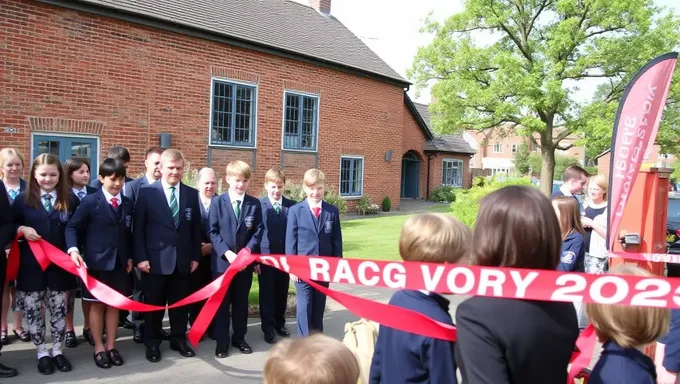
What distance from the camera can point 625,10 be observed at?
61.7 ft

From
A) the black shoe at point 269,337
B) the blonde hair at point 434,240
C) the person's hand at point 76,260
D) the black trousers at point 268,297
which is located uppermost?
the blonde hair at point 434,240

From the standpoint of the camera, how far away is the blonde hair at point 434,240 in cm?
243

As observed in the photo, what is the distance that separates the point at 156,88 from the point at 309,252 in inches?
395

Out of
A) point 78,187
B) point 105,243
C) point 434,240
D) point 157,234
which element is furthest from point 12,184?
point 434,240

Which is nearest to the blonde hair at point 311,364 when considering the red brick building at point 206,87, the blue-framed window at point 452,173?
the red brick building at point 206,87

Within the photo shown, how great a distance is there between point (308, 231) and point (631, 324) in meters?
3.77

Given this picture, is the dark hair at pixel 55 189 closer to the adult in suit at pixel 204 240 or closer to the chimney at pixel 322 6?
the adult in suit at pixel 204 240

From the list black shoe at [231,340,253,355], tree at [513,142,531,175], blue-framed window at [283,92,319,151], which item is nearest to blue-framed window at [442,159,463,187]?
blue-framed window at [283,92,319,151]

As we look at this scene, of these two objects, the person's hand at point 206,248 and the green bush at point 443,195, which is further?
the green bush at point 443,195

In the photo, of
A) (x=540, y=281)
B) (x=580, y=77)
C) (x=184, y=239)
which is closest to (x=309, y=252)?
(x=184, y=239)

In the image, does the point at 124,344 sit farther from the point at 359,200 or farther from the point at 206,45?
the point at 359,200

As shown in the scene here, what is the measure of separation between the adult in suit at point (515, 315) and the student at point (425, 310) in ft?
1.21

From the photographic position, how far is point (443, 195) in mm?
28344

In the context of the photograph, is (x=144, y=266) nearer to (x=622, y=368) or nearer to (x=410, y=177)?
(x=622, y=368)
